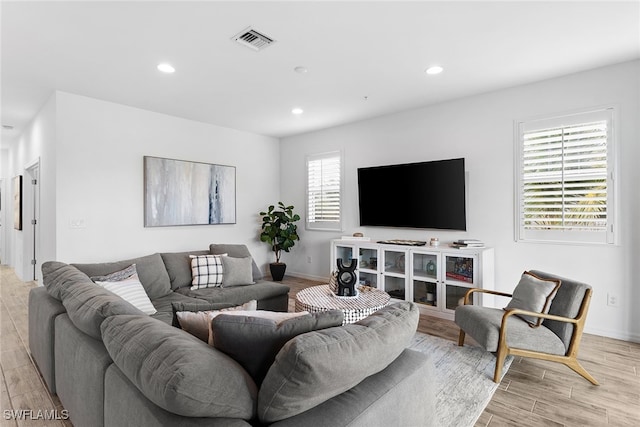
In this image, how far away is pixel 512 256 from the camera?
146 inches

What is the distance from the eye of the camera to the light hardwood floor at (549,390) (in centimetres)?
199

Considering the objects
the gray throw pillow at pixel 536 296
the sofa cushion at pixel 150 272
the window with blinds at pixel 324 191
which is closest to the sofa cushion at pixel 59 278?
the sofa cushion at pixel 150 272

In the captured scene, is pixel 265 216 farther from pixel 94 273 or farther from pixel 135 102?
pixel 94 273

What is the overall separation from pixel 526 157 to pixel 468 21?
184cm

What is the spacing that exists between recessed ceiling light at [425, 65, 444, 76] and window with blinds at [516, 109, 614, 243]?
1184 mm

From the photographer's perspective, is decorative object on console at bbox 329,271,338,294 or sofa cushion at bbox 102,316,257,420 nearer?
sofa cushion at bbox 102,316,257,420

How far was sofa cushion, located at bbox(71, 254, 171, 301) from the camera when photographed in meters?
3.16

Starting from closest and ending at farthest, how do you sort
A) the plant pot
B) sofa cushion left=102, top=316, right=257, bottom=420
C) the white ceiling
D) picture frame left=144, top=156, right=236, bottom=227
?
sofa cushion left=102, top=316, right=257, bottom=420, the white ceiling, picture frame left=144, top=156, right=236, bottom=227, the plant pot

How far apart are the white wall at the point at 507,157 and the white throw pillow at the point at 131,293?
3152 mm

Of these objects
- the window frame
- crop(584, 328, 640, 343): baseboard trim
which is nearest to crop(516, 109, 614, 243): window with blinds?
the window frame

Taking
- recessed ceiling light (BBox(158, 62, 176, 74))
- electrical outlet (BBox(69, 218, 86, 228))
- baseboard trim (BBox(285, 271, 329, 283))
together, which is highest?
recessed ceiling light (BBox(158, 62, 176, 74))

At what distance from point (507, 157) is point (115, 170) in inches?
183

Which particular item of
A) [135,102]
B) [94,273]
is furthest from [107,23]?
[94,273]

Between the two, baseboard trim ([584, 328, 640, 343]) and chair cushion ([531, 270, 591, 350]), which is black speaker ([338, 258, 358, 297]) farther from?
baseboard trim ([584, 328, 640, 343])
